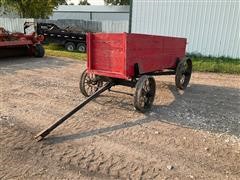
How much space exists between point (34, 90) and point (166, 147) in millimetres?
4243

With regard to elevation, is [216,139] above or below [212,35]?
below

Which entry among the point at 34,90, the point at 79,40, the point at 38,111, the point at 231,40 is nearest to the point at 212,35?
the point at 231,40

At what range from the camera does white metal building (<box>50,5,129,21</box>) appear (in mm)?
40375

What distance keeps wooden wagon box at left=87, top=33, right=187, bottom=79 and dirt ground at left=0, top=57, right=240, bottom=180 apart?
806mm

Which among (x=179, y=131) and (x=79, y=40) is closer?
(x=179, y=131)

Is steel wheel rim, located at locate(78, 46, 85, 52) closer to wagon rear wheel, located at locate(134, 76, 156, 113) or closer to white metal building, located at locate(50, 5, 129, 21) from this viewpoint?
wagon rear wheel, located at locate(134, 76, 156, 113)

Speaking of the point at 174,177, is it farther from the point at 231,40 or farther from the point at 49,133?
the point at 231,40

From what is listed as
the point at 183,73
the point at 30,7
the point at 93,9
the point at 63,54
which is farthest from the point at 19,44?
the point at 93,9

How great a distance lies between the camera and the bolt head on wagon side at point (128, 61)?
5.54 m

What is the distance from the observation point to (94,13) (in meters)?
41.8

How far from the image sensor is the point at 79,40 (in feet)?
54.4

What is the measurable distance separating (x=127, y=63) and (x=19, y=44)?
8247 millimetres

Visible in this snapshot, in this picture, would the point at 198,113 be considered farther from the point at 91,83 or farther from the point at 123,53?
the point at 91,83

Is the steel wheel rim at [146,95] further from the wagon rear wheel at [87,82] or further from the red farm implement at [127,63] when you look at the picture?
the wagon rear wheel at [87,82]
